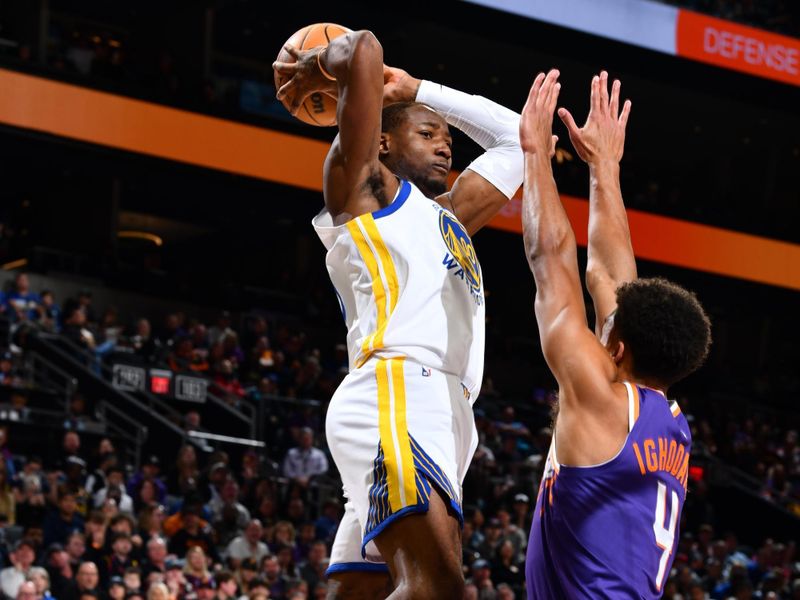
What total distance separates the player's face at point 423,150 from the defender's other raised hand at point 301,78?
0.31m

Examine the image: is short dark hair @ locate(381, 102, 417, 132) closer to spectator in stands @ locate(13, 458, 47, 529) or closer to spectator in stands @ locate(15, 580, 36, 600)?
spectator in stands @ locate(15, 580, 36, 600)

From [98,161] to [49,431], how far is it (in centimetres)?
658

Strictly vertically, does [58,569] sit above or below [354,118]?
below

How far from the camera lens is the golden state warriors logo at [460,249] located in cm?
415

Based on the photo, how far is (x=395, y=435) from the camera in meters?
3.79

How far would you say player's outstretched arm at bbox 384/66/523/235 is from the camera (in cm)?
466

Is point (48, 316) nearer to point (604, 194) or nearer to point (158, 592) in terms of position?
point (158, 592)

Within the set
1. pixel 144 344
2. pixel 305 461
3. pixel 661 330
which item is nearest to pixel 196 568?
pixel 305 461

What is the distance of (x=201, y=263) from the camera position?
92.0 ft

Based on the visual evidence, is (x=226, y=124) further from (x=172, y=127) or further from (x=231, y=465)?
(x=231, y=465)

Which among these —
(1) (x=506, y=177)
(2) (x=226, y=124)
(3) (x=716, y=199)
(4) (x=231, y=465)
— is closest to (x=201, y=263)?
(2) (x=226, y=124)

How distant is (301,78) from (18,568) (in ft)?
21.8

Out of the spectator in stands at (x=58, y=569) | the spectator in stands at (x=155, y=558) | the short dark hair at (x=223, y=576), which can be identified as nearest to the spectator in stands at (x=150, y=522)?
the spectator in stands at (x=155, y=558)

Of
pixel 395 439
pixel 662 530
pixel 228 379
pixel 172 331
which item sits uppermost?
pixel 395 439
